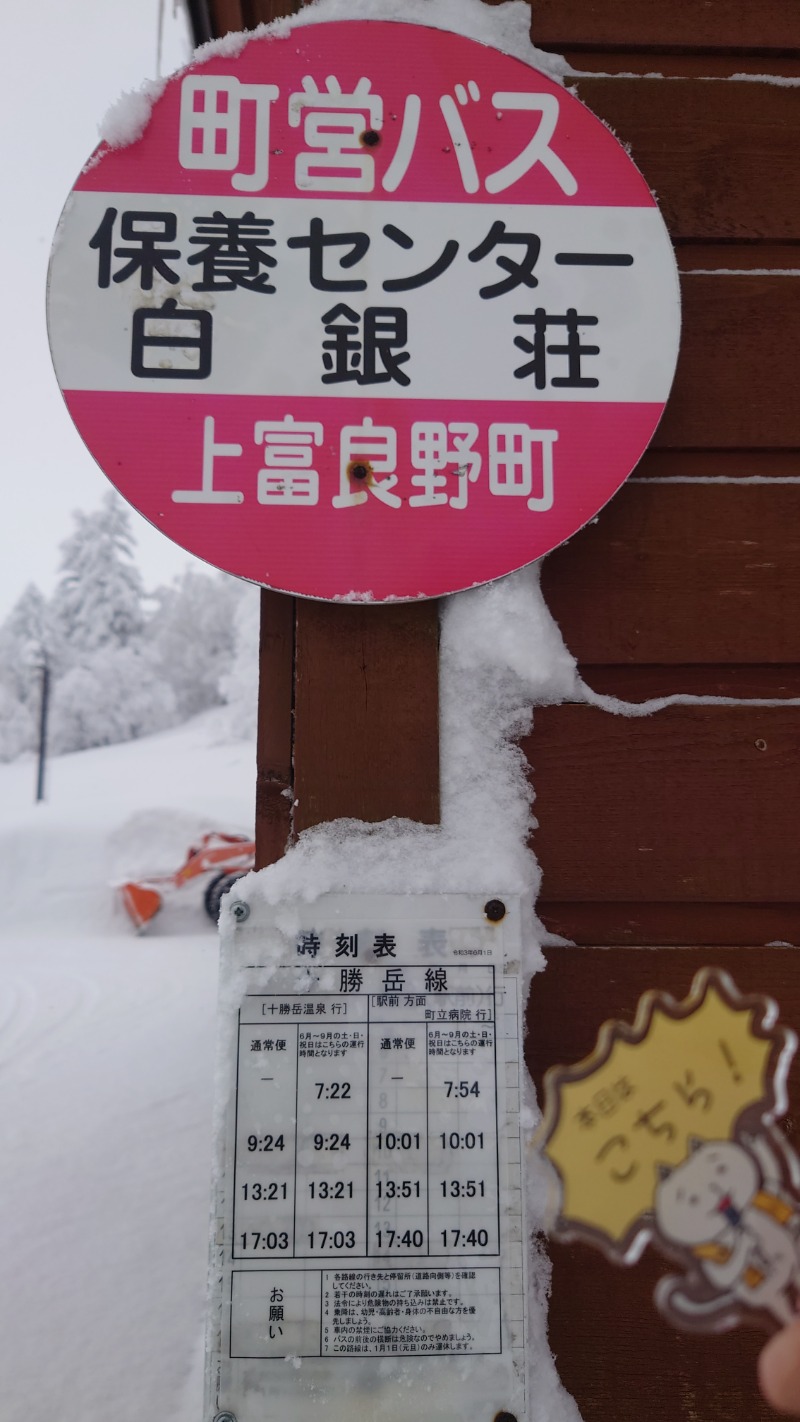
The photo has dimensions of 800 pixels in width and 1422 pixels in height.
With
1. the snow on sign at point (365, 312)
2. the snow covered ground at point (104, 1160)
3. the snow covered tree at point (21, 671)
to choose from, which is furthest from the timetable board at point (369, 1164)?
the snow covered tree at point (21, 671)

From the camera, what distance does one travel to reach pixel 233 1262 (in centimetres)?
97

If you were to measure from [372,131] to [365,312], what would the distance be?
25cm

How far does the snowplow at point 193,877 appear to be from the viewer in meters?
8.33

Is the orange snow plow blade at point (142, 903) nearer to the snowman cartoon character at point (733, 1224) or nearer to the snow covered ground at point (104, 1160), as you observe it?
the snow covered ground at point (104, 1160)

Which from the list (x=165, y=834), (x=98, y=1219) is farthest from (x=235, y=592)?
(x=98, y=1219)

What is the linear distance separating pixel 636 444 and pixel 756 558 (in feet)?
0.79

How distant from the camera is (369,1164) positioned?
100cm

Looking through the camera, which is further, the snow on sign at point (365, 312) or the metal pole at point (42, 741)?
the metal pole at point (42, 741)

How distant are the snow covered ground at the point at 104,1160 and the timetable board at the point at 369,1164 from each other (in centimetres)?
125

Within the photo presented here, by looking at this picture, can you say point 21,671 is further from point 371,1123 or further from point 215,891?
point 371,1123

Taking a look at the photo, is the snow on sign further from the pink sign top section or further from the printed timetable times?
the printed timetable times

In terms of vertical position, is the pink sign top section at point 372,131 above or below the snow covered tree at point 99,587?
below

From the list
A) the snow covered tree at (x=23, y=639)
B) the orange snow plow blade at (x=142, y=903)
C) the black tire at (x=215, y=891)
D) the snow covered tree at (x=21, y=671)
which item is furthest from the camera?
the snow covered tree at (x=23, y=639)

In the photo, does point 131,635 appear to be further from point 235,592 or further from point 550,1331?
point 550,1331
